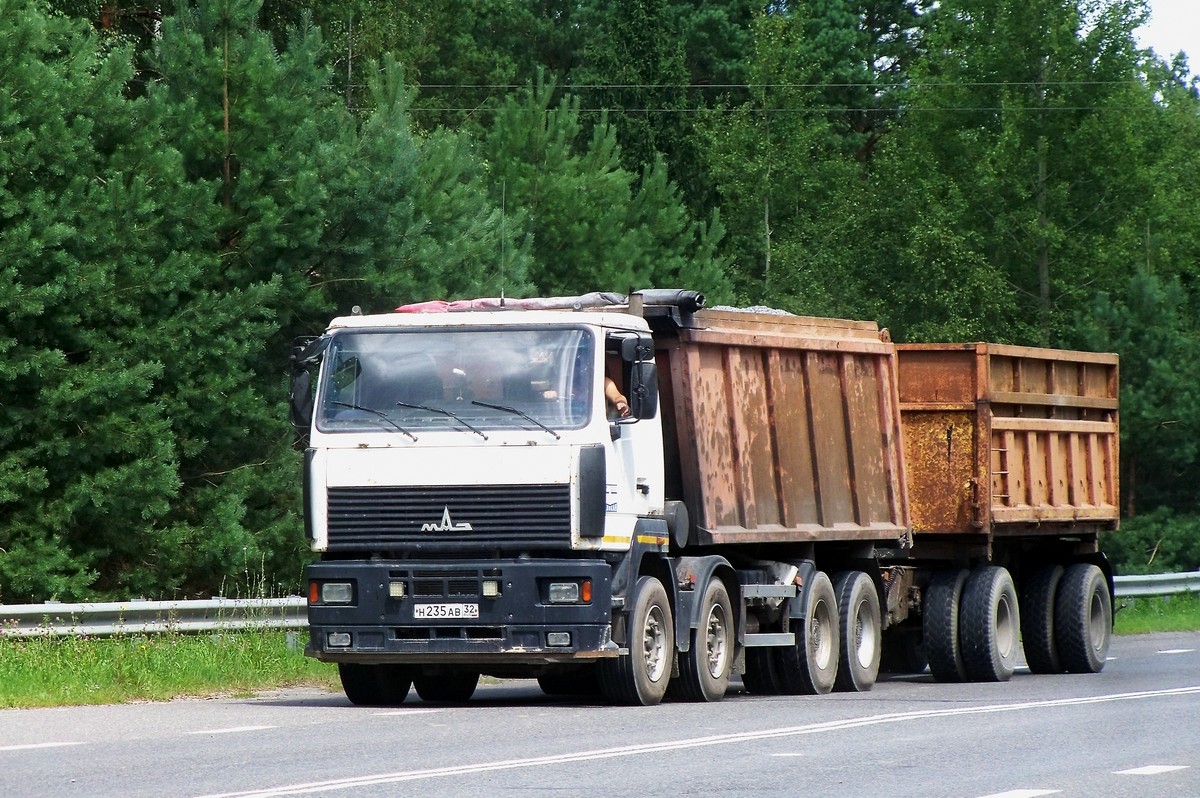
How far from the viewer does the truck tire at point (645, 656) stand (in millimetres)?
14469

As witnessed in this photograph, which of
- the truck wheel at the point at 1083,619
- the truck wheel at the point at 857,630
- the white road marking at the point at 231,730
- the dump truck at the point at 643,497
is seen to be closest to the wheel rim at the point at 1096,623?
the truck wheel at the point at 1083,619

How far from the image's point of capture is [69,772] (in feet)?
32.5

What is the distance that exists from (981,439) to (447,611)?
6703mm

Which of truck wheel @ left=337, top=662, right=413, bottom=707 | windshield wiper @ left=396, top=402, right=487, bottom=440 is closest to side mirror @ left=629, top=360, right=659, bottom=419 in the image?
windshield wiper @ left=396, top=402, right=487, bottom=440

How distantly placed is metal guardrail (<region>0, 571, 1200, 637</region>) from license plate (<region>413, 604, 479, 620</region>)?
3.28m

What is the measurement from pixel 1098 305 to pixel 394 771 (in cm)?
3558

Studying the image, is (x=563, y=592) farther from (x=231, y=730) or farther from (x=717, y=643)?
(x=231, y=730)

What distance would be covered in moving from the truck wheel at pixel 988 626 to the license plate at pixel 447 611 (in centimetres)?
651

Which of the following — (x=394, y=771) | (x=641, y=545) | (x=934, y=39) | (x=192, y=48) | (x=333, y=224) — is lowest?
(x=394, y=771)

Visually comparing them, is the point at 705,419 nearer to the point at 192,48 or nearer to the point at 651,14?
the point at 192,48

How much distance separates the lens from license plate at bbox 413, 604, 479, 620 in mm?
14180

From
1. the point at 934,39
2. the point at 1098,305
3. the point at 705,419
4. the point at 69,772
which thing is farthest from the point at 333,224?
the point at 934,39

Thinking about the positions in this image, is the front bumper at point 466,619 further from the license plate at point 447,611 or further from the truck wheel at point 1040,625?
the truck wheel at point 1040,625

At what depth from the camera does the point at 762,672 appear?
17.1m
